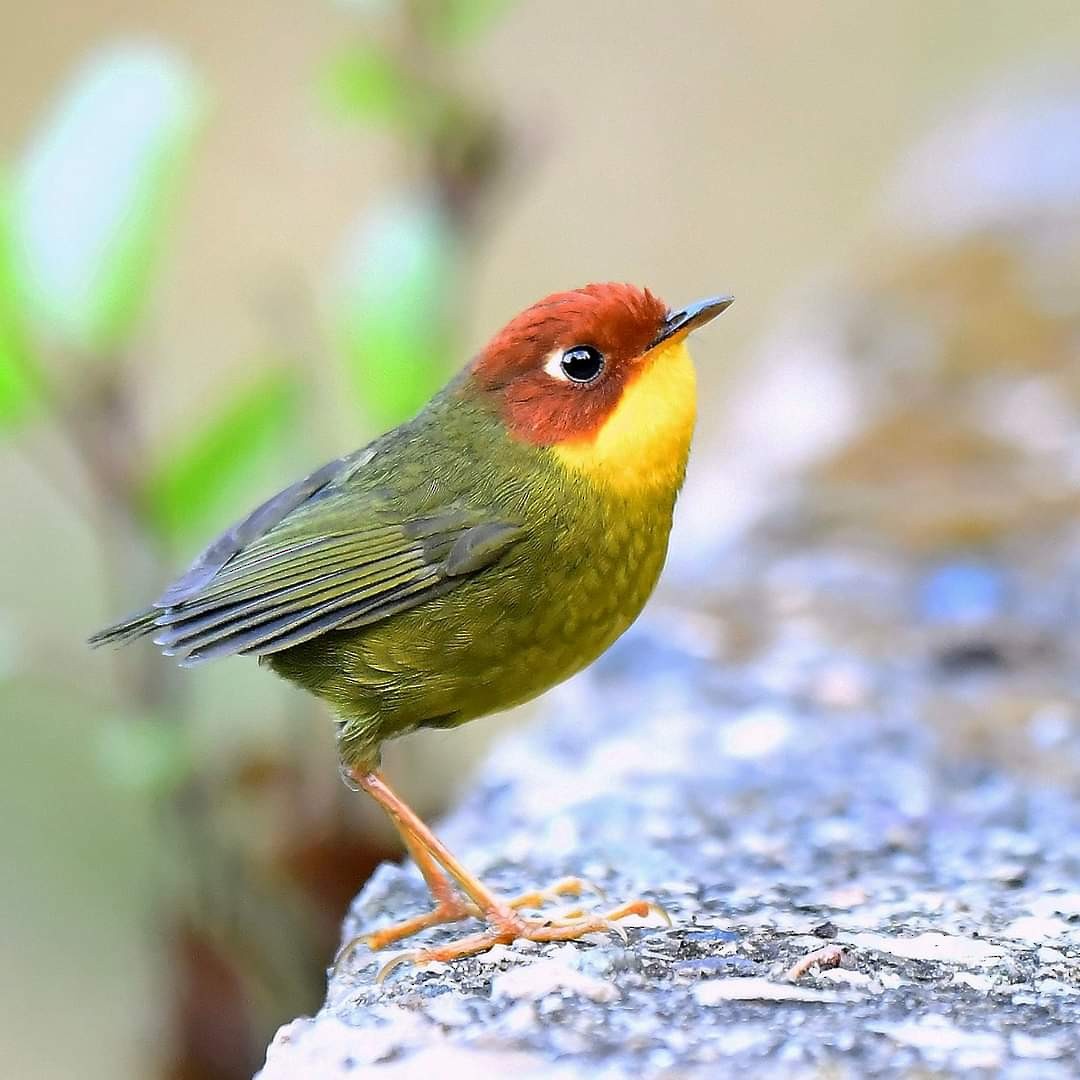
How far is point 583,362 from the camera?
2.40 m

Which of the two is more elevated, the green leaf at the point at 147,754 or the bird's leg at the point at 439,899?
the green leaf at the point at 147,754

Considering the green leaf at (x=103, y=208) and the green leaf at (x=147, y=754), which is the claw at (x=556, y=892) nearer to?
the green leaf at (x=147, y=754)

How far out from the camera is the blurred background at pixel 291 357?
10.4ft

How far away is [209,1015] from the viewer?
129 inches

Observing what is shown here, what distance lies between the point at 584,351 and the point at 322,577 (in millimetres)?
482

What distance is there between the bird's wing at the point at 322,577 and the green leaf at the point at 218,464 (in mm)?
629

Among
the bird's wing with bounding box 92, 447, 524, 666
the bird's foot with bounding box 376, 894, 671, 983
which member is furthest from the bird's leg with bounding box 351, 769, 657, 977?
the bird's wing with bounding box 92, 447, 524, 666

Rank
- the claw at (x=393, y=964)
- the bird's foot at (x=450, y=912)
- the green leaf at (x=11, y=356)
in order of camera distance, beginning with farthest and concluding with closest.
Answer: the green leaf at (x=11, y=356)
the bird's foot at (x=450, y=912)
the claw at (x=393, y=964)

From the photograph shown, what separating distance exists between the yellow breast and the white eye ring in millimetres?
53

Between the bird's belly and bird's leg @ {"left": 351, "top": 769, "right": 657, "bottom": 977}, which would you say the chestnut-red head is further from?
bird's leg @ {"left": 351, "top": 769, "right": 657, "bottom": 977}

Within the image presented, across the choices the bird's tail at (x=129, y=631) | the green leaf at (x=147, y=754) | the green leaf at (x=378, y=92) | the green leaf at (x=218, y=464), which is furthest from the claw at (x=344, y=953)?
the green leaf at (x=378, y=92)

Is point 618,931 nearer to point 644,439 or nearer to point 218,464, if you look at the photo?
point 644,439

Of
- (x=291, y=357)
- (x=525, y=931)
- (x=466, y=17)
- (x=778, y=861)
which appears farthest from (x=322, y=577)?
(x=466, y=17)

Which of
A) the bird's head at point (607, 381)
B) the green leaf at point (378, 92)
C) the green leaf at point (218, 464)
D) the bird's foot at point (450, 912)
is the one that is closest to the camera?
the bird's foot at point (450, 912)
